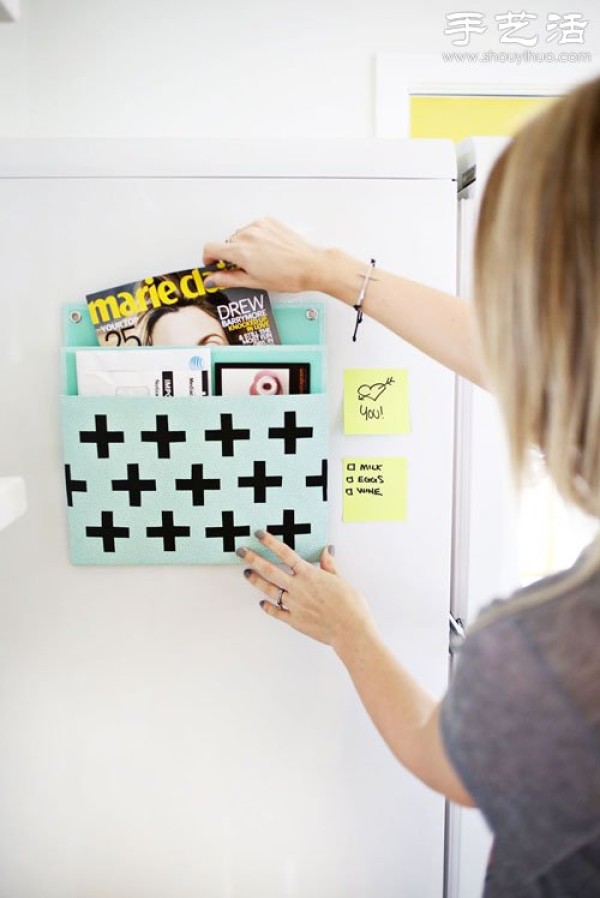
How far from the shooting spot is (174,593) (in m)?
0.75

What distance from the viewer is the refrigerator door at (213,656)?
0.71 meters

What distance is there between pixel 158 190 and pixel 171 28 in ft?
5.19

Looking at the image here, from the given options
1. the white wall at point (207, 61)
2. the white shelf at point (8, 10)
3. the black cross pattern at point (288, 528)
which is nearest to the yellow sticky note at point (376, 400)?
the black cross pattern at point (288, 528)

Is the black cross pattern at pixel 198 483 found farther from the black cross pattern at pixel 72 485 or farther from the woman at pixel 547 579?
the woman at pixel 547 579

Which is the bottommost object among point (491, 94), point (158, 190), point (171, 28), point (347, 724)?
point (347, 724)

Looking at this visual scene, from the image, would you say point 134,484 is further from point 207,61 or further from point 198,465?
point 207,61

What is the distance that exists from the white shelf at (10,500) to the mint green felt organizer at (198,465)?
118mm

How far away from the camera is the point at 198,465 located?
71 centimetres

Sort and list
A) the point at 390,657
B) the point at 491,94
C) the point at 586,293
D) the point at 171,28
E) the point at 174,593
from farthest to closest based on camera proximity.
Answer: the point at 491,94, the point at 171,28, the point at 174,593, the point at 390,657, the point at 586,293

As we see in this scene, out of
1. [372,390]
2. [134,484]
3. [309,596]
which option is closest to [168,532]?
[134,484]

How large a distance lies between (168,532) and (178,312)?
228mm

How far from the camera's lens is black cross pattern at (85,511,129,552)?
2.37 ft

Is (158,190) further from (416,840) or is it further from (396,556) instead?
(416,840)

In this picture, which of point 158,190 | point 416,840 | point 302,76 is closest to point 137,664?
point 416,840
